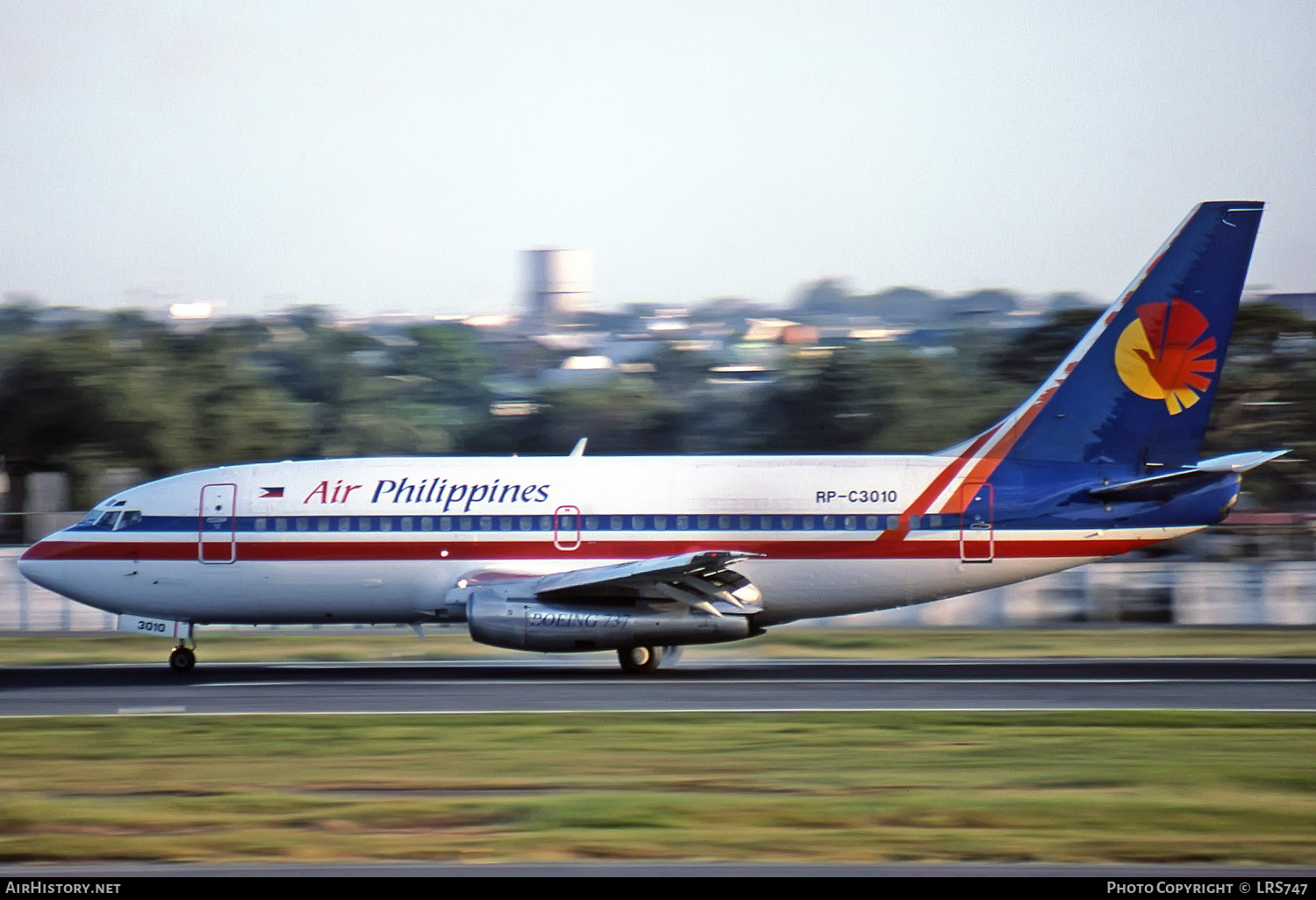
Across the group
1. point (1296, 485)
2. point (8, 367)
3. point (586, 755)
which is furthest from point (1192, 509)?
point (8, 367)

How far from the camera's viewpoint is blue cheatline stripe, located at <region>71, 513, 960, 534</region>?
22.7m

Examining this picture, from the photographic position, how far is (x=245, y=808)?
1273cm

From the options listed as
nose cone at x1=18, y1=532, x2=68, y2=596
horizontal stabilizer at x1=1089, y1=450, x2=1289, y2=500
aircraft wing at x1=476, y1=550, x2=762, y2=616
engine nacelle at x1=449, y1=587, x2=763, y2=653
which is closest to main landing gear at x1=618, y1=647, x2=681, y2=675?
engine nacelle at x1=449, y1=587, x2=763, y2=653

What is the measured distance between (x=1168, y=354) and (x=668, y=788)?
1341cm

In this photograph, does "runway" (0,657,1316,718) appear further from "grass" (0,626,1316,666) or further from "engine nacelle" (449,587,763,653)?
"grass" (0,626,1316,666)

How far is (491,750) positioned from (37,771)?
4603 mm

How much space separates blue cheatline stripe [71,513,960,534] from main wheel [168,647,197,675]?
196 centimetres

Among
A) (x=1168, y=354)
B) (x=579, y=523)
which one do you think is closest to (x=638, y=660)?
(x=579, y=523)

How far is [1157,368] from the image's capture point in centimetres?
2314

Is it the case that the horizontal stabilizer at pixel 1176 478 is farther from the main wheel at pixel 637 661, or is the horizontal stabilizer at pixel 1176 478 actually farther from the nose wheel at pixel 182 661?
the nose wheel at pixel 182 661

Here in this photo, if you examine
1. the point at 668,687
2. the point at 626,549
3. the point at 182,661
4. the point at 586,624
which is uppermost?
the point at 626,549

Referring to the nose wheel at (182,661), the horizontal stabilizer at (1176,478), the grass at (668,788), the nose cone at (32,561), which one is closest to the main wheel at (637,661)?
the grass at (668,788)

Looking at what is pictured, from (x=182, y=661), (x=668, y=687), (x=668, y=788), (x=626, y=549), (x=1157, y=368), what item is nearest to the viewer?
(x=668, y=788)

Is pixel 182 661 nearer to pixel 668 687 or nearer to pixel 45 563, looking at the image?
pixel 45 563
